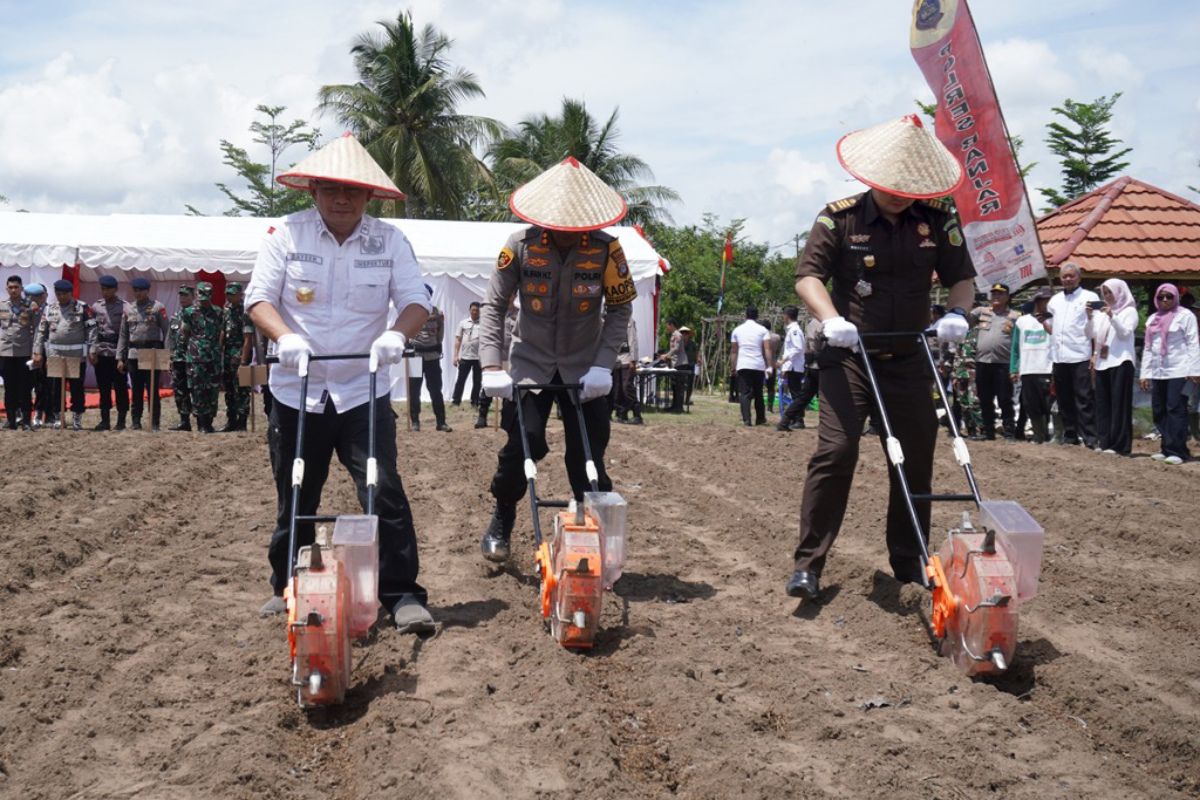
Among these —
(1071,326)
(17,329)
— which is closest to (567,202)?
(1071,326)

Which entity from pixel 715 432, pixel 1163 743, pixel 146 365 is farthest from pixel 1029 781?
pixel 146 365

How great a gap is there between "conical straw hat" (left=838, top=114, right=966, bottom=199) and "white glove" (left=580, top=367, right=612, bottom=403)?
4.66 ft

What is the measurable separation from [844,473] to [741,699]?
1425 mm

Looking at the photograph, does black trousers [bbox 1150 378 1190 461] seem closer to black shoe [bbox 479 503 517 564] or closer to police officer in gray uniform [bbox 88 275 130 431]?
black shoe [bbox 479 503 517 564]

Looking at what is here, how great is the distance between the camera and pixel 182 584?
18.8ft

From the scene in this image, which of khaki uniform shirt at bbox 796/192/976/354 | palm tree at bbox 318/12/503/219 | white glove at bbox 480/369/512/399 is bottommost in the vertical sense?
white glove at bbox 480/369/512/399

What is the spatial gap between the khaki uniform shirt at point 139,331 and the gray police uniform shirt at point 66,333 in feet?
1.13

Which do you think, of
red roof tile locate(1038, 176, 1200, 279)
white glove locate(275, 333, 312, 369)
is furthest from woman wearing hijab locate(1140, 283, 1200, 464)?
white glove locate(275, 333, 312, 369)

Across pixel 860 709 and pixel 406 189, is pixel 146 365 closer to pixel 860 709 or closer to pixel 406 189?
pixel 860 709

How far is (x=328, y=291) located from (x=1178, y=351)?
9725 mm

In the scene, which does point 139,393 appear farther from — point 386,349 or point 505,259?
point 386,349

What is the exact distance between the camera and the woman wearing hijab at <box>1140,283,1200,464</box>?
11477 millimetres

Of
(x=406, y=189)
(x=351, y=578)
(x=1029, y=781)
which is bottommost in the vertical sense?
(x=1029, y=781)

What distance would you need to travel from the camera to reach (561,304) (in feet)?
17.8
